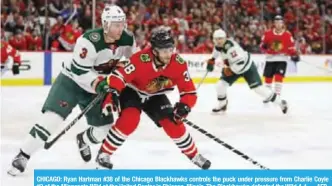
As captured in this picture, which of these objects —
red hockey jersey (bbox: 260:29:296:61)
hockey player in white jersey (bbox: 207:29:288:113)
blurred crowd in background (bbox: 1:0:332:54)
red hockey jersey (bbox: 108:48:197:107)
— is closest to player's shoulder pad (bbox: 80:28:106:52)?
red hockey jersey (bbox: 108:48:197:107)

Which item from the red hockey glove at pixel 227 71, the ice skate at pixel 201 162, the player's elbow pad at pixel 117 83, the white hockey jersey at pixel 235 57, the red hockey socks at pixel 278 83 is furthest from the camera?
the red hockey socks at pixel 278 83

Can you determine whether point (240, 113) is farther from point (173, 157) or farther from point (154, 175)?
point (154, 175)

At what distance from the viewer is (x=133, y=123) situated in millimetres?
3203

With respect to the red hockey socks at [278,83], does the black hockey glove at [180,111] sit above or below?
above

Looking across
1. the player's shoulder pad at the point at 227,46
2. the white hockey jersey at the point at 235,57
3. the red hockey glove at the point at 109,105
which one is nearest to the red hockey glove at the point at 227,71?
the white hockey jersey at the point at 235,57

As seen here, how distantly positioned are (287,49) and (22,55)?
426 centimetres

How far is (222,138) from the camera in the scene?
4762mm

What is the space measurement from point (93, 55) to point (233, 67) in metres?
2.99

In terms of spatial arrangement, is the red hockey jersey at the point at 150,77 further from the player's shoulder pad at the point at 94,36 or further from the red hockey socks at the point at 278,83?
the red hockey socks at the point at 278,83

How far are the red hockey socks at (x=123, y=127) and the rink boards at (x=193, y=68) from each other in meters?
6.09

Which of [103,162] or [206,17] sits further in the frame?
[206,17]

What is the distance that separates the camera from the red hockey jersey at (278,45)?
7.20m

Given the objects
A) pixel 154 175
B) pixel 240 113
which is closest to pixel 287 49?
pixel 240 113

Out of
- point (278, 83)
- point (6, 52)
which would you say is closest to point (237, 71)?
point (278, 83)
